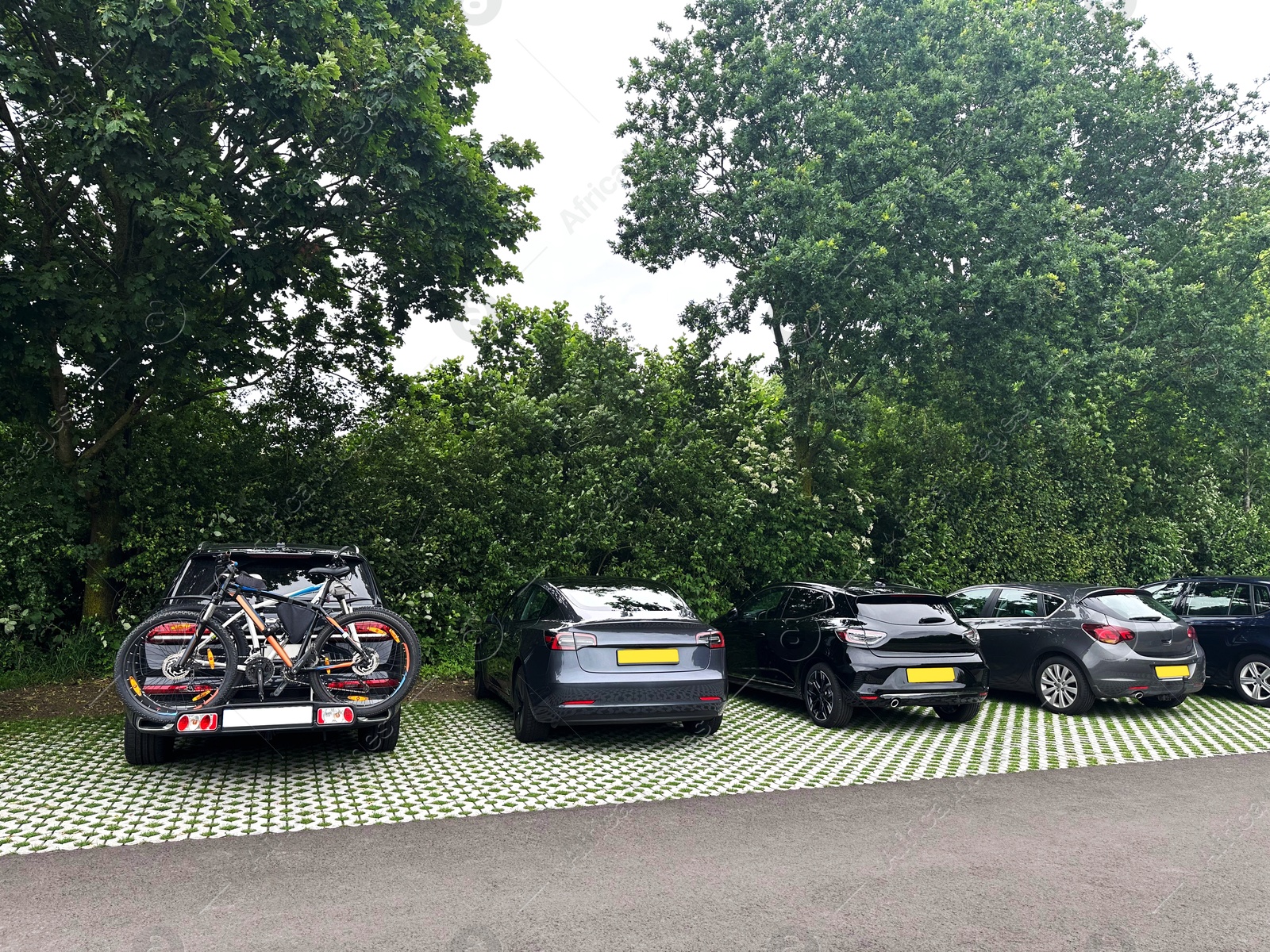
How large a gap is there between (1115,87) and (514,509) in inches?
613

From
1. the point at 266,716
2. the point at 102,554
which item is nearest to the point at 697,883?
the point at 266,716

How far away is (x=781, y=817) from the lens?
5348mm

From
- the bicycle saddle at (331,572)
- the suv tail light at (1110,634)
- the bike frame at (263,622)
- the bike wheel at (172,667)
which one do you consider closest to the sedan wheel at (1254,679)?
the suv tail light at (1110,634)

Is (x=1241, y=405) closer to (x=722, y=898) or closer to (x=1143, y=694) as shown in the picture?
(x=1143, y=694)

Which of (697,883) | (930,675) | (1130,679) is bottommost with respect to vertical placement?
(697,883)

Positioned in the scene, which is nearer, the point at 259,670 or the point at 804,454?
the point at 259,670

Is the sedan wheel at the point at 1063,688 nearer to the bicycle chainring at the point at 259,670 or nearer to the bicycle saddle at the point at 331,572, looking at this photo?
the bicycle saddle at the point at 331,572

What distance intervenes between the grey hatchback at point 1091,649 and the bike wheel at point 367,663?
6.98m

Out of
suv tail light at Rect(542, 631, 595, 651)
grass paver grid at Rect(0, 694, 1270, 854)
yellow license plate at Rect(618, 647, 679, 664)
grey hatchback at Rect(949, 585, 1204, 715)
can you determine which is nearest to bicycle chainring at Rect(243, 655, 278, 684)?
grass paver grid at Rect(0, 694, 1270, 854)

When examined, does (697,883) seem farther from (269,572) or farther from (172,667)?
(269,572)

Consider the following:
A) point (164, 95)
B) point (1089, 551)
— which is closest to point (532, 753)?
point (164, 95)

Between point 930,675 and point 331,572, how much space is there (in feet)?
18.4

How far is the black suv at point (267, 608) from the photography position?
224 inches

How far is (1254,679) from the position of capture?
10062 mm
